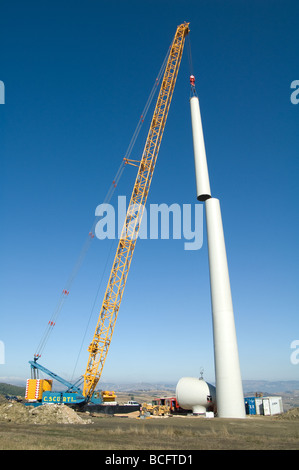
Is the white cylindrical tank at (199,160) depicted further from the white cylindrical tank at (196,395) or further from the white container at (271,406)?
the white container at (271,406)

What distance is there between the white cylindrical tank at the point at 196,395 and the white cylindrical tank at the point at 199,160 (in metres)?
26.5

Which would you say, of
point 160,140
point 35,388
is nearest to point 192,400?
point 35,388

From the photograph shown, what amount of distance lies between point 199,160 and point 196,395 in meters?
32.9

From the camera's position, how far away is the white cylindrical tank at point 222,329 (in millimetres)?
36156

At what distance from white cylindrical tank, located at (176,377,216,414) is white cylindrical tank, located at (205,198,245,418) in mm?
8588

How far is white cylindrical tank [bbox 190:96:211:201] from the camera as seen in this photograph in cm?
4531

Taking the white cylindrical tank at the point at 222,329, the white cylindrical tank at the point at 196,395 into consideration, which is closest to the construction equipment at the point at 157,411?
the white cylindrical tank at the point at 196,395

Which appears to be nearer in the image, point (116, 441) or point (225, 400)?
point (116, 441)

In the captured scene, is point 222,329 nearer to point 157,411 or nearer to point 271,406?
point 271,406

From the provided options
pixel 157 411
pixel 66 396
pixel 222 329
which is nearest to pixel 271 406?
pixel 157 411

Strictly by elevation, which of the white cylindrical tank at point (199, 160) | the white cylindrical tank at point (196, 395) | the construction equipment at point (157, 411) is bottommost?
the construction equipment at point (157, 411)
